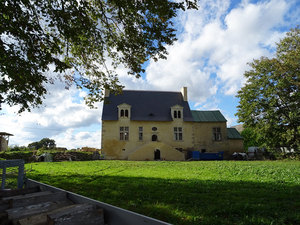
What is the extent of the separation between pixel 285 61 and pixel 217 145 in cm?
1476

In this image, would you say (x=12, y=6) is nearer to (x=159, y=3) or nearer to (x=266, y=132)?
(x=159, y=3)

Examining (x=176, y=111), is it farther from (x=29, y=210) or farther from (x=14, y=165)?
(x=29, y=210)

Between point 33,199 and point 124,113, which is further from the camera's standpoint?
point 124,113

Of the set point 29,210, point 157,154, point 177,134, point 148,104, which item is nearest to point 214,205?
point 29,210

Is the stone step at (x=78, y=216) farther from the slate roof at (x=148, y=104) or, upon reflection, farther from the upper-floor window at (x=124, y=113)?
the upper-floor window at (x=124, y=113)

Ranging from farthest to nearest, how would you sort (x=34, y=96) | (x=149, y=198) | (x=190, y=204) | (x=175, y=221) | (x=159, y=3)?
(x=34, y=96) → (x=159, y=3) → (x=149, y=198) → (x=190, y=204) → (x=175, y=221)

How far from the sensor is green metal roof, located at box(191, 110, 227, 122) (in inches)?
1238

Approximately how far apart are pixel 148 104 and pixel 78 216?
2984cm

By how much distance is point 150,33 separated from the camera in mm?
7133

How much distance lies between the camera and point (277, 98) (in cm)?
2256

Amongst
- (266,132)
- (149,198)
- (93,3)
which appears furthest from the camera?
(266,132)

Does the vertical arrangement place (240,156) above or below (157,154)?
below

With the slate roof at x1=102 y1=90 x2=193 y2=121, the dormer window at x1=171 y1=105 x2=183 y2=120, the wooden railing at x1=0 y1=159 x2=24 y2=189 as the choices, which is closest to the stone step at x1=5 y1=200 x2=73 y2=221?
the wooden railing at x1=0 y1=159 x2=24 y2=189

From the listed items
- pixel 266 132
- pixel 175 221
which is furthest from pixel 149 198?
pixel 266 132
